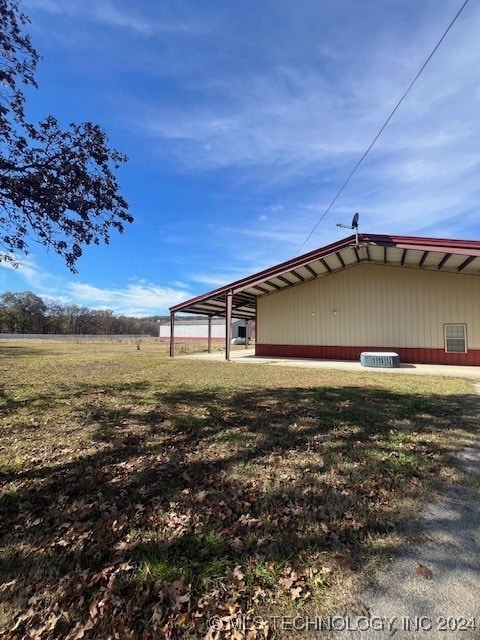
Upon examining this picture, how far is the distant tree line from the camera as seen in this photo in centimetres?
6712

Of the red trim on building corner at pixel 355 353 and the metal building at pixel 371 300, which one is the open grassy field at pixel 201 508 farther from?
the red trim on building corner at pixel 355 353

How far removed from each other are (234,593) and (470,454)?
3453mm

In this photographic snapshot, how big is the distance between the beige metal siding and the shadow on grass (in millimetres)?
11762

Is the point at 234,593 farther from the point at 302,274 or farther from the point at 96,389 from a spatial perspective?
the point at 302,274

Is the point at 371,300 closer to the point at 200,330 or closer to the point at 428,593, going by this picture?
the point at 428,593

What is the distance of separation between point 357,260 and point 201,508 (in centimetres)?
1653

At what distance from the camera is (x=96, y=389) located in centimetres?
804

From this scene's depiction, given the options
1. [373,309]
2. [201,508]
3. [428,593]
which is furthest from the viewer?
[373,309]

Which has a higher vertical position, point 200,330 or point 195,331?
point 200,330

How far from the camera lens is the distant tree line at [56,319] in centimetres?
6712

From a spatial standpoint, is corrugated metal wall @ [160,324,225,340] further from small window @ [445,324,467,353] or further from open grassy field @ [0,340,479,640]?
open grassy field @ [0,340,479,640]

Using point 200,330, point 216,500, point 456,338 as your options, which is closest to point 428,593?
point 216,500

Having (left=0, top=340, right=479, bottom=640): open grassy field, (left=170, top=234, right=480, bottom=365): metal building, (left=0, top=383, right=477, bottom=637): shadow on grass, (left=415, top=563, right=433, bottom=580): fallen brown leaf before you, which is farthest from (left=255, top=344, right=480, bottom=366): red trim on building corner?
(left=415, top=563, right=433, bottom=580): fallen brown leaf

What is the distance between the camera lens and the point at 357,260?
17.5 metres
